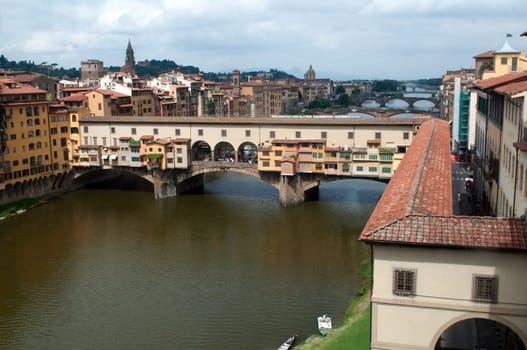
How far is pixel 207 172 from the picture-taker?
122 ft

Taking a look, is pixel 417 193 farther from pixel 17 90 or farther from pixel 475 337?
pixel 17 90

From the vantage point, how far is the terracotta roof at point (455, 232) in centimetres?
1023

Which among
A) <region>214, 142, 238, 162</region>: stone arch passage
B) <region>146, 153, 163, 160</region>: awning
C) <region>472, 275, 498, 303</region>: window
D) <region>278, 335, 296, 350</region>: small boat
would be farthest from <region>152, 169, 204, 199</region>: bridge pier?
<region>472, 275, 498, 303</region>: window

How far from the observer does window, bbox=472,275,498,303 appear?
10.4 metres

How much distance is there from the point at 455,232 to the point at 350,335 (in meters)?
5.60

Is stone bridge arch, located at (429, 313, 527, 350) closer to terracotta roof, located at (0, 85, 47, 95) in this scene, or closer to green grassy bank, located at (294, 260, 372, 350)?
green grassy bank, located at (294, 260, 372, 350)

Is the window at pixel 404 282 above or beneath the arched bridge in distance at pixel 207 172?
above

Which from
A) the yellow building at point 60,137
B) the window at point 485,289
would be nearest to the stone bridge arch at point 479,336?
the window at point 485,289

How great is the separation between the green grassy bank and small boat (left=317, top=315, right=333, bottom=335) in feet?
0.70

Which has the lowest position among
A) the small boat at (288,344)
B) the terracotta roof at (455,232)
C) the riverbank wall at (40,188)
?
the small boat at (288,344)

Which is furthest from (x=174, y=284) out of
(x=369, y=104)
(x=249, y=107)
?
(x=369, y=104)

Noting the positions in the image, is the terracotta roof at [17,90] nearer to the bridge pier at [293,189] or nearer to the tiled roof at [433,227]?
the bridge pier at [293,189]

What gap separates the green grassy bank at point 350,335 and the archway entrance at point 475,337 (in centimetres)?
192

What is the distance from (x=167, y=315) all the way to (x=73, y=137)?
24489 millimetres
